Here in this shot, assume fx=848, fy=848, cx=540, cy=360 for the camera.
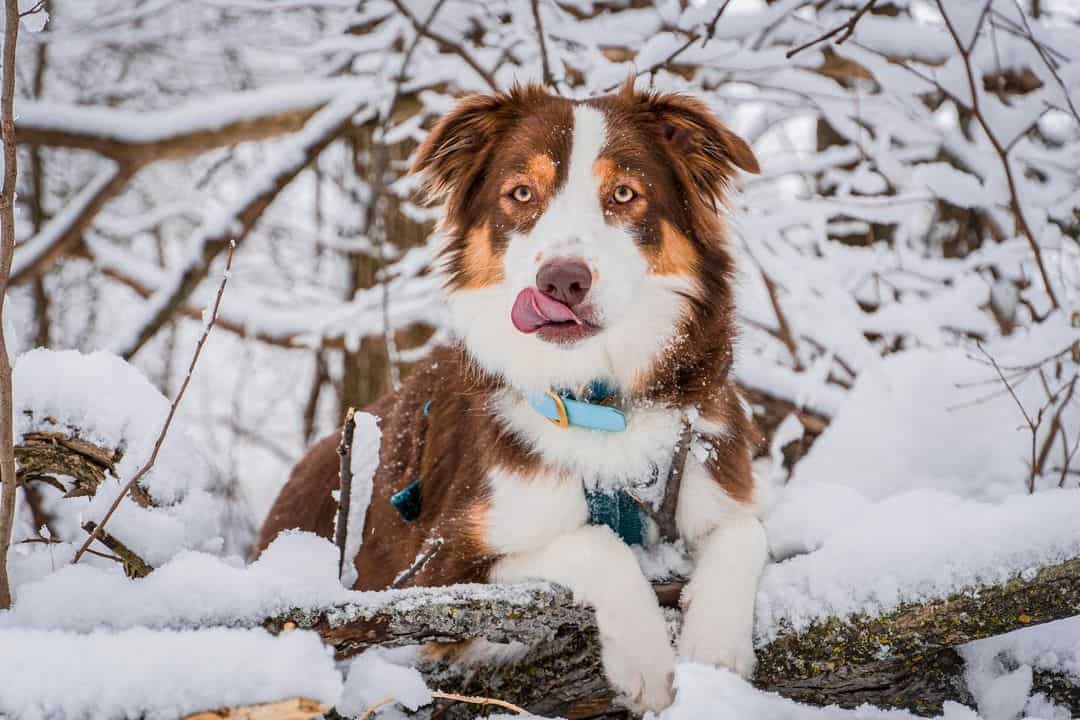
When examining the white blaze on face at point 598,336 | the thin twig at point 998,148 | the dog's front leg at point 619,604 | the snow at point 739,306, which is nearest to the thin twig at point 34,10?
the snow at point 739,306

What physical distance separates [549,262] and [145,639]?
145cm

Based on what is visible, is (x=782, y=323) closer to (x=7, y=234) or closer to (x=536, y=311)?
(x=536, y=311)

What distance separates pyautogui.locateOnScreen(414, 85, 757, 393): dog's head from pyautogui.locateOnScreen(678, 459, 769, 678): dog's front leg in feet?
1.43

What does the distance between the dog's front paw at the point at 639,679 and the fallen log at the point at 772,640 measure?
0.03 meters

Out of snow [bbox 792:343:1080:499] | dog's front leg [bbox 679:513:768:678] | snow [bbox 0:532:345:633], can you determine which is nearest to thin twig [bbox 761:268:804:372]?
snow [bbox 792:343:1080:499]

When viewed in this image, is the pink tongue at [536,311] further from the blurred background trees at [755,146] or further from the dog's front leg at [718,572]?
the blurred background trees at [755,146]

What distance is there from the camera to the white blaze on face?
8.68ft

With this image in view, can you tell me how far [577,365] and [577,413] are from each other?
0.86ft

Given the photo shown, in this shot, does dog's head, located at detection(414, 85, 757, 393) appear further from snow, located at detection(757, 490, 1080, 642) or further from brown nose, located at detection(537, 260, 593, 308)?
snow, located at detection(757, 490, 1080, 642)

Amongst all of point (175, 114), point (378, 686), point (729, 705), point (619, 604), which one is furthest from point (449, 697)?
point (175, 114)

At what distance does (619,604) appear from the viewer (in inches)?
82.3

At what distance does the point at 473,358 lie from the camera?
9.66 ft

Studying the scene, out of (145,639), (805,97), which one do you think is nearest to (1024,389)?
(805,97)

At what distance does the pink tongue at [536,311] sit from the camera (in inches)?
96.9
